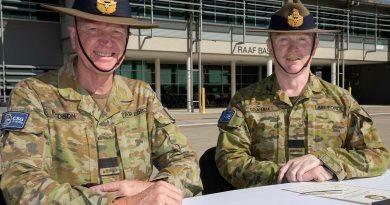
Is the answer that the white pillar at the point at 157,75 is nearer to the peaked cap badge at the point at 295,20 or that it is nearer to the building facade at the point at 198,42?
the building facade at the point at 198,42

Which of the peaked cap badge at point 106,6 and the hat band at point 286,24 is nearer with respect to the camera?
the peaked cap badge at point 106,6

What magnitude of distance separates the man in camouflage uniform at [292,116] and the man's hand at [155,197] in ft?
3.07

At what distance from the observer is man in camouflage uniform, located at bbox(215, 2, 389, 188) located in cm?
296

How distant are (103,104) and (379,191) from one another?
152 centimetres

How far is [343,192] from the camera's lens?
2.27 meters

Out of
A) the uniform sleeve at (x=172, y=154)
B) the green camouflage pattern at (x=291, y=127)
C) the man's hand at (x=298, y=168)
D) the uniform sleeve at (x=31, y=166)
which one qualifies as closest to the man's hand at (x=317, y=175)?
the man's hand at (x=298, y=168)

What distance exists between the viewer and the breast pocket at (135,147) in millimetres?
2482

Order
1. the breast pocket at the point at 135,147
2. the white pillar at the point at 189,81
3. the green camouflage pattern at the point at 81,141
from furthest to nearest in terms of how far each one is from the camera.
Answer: the white pillar at the point at 189,81
the breast pocket at the point at 135,147
the green camouflage pattern at the point at 81,141

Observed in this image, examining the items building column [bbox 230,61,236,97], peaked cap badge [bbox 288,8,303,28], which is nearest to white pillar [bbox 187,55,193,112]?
building column [bbox 230,61,236,97]

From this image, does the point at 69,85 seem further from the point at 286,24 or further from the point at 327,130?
the point at 327,130

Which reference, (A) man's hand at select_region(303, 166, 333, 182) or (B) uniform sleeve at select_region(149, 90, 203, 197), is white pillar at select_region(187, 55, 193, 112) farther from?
(A) man's hand at select_region(303, 166, 333, 182)

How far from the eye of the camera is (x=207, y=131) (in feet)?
46.0

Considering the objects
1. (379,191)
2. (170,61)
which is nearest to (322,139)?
(379,191)

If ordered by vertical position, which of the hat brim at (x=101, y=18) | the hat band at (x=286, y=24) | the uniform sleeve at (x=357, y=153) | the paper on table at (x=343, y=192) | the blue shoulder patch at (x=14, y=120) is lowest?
the paper on table at (x=343, y=192)
